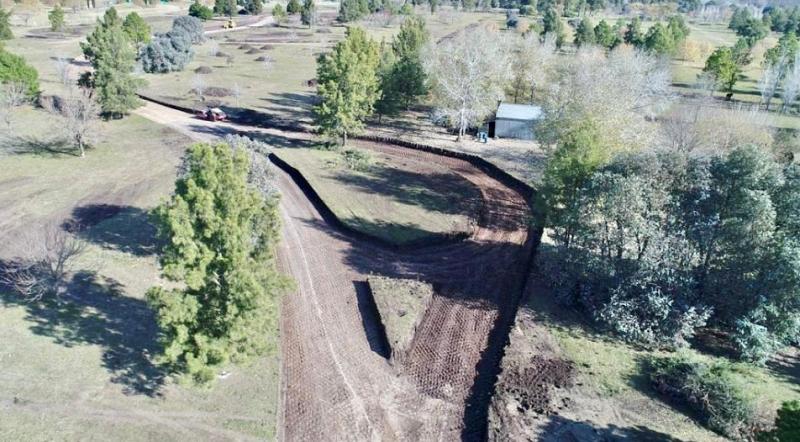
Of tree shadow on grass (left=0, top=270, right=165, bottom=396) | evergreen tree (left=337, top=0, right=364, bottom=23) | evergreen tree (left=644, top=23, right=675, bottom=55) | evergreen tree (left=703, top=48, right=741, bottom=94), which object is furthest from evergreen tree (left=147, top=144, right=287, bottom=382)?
evergreen tree (left=337, top=0, right=364, bottom=23)

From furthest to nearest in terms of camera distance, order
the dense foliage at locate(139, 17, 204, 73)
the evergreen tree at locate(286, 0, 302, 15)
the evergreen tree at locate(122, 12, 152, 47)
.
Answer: the evergreen tree at locate(286, 0, 302, 15) → the evergreen tree at locate(122, 12, 152, 47) → the dense foliage at locate(139, 17, 204, 73)

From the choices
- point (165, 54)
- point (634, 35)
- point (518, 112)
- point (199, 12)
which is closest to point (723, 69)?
point (634, 35)

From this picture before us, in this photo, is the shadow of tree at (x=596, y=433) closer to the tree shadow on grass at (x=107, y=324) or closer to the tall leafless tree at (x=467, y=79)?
the tree shadow on grass at (x=107, y=324)

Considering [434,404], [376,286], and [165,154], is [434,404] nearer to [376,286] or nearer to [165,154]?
[376,286]

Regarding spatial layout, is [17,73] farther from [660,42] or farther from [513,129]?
[660,42]

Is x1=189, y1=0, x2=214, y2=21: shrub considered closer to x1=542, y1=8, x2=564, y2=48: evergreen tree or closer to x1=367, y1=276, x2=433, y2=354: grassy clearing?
x1=542, y1=8, x2=564, y2=48: evergreen tree

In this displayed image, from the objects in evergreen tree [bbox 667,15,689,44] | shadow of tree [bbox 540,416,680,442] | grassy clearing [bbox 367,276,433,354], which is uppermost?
evergreen tree [bbox 667,15,689,44]

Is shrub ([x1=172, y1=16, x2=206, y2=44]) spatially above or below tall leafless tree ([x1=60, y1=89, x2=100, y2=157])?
above
